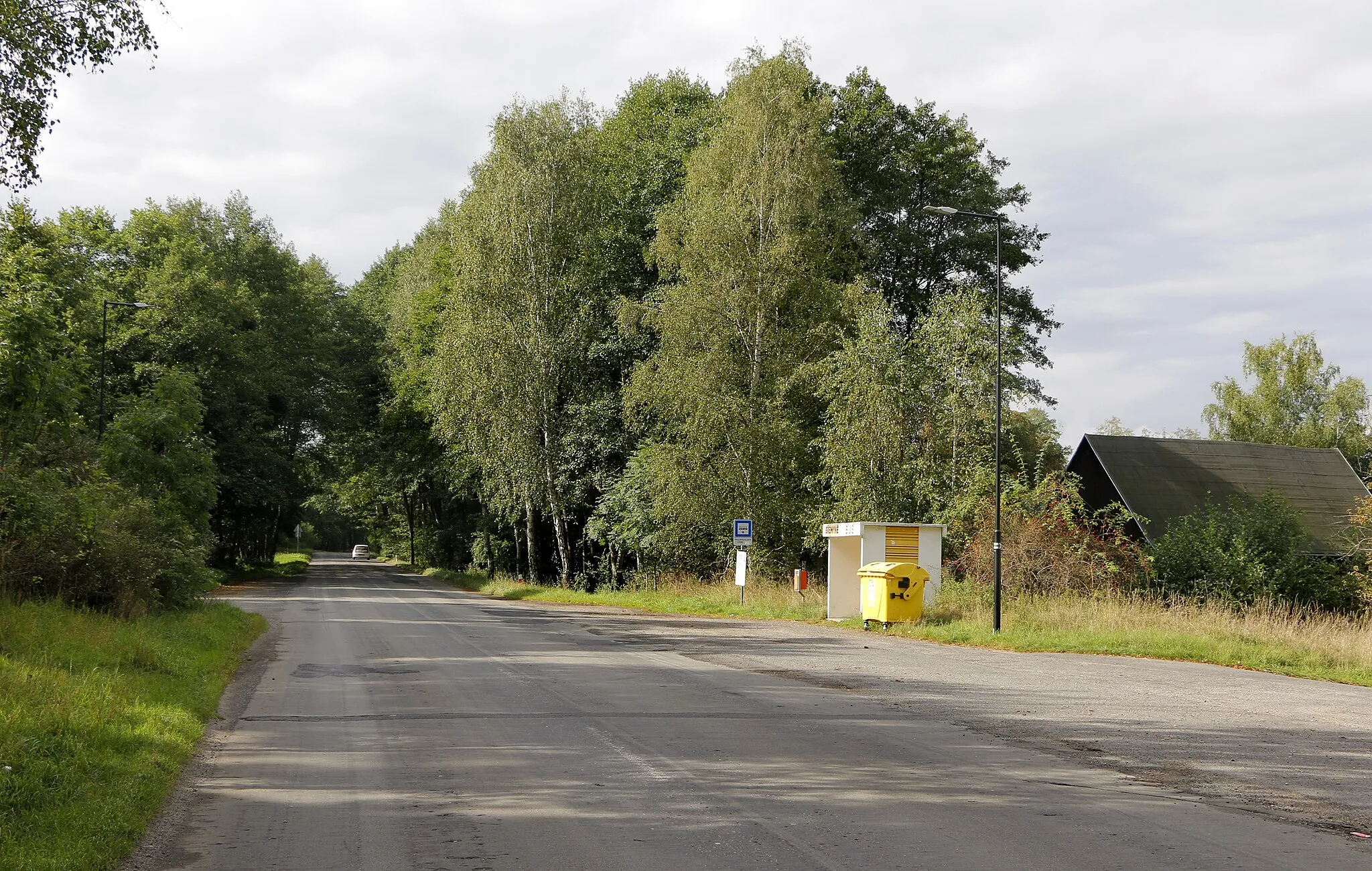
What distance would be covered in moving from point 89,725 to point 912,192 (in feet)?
124

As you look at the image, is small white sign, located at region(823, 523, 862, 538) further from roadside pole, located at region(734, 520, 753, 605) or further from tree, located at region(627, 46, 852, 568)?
tree, located at region(627, 46, 852, 568)

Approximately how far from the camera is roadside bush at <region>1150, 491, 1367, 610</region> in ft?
83.5

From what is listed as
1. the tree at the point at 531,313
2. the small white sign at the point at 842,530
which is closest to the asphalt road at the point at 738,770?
the small white sign at the point at 842,530

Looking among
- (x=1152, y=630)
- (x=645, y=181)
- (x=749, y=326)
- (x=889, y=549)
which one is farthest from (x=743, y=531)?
(x=645, y=181)

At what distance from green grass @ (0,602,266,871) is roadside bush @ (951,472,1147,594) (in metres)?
16.4

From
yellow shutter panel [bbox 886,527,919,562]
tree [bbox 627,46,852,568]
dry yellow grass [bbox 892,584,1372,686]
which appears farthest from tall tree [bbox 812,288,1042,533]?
dry yellow grass [bbox 892,584,1372,686]

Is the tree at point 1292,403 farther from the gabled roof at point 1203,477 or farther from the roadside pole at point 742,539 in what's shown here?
the roadside pole at point 742,539

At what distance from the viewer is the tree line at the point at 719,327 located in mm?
29609

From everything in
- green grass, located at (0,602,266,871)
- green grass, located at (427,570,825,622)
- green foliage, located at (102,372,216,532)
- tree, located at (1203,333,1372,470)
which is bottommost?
green grass, located at (427,570,825,622)

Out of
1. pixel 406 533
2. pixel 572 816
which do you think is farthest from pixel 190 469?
pixel 406 533

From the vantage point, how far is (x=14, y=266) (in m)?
17.6

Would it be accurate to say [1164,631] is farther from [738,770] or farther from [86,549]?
[86,549]

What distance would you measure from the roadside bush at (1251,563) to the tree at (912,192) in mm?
16043

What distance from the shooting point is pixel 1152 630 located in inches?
787
